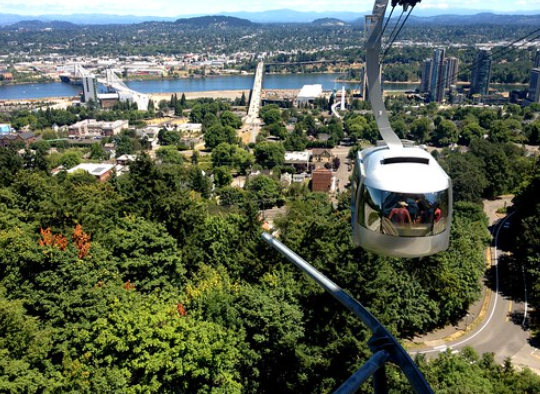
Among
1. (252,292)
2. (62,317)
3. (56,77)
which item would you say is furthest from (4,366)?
(56,77)

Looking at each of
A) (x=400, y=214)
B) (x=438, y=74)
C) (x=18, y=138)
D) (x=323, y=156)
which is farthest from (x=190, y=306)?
(x=438, y=74)

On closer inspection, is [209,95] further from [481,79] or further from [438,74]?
[481,79]

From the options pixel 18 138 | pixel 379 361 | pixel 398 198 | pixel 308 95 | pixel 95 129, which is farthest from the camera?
pixel 308 95

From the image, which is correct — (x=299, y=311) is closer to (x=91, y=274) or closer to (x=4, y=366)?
(x=91, y=274)

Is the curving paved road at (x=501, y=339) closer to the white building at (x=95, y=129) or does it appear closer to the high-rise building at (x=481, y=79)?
the white building at (x=95, y=129)

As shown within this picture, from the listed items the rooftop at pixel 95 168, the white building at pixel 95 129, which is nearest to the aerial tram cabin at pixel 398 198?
the rooftop at pixel 95 168

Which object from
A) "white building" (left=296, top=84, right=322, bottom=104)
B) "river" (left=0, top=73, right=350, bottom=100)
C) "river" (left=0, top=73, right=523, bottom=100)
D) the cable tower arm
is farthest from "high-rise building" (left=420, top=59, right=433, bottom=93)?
the cable tower arm
